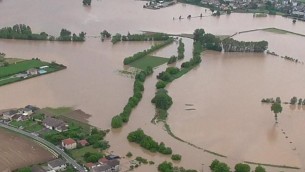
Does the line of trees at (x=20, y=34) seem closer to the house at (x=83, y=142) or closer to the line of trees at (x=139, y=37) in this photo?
the line of trees at (x=139, y=37)

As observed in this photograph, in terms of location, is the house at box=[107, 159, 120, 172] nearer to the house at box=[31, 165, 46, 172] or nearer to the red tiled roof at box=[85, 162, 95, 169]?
the red tiled roof at box=[85, 162, 95, 169]

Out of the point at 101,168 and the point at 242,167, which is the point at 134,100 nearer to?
the point at 101,168

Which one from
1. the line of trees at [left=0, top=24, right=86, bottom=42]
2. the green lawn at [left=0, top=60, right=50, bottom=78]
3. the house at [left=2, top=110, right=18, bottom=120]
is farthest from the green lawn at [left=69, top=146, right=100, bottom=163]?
the line of trees at [left=0, top=24, right=86, bottom=42]

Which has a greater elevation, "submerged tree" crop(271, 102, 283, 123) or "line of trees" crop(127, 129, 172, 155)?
"submerged tree" crop(271, 102, 283, 123)

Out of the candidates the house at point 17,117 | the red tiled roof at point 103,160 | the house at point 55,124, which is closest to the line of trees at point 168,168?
the red tiled roof at point 103,160

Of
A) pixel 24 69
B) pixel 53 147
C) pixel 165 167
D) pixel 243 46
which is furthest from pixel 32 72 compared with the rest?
pixel 243 46
